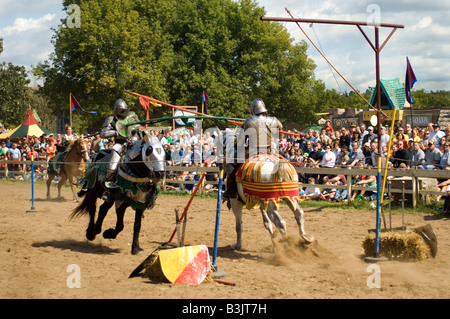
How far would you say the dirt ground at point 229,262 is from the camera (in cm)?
671

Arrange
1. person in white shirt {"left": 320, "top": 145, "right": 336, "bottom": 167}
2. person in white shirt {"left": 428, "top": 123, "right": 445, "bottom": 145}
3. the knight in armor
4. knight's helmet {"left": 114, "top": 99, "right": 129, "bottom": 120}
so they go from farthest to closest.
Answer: person in white shirt {"left": 320, "top": 145, "right": 336, "bottom": 167} → person in white shirt {"left": 428, "top": 123, "right": 445, "bottom": 145} → knight's helmet {"left": 114, "top": 99, "right": 129, "bottom": 120} → the knight in armor

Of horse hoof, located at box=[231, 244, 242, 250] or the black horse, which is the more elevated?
the black horse

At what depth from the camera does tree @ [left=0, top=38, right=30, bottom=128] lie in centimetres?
4553

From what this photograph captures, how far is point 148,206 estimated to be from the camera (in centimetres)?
941

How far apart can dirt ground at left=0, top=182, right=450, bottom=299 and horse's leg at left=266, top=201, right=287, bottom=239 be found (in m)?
0.49

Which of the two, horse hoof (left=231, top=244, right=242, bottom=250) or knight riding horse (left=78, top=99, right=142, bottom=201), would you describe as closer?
knight riding horse (left=78, top=99, right=142, bottom=201)

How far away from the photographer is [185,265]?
7.15 metres

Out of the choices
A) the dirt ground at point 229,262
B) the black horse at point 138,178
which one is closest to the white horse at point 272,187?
the dirt ground at point 229,262

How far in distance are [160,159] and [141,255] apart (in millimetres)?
1675

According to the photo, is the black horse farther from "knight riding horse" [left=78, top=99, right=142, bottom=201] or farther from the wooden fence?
the wooden fence

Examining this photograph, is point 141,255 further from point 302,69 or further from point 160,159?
point 302,69

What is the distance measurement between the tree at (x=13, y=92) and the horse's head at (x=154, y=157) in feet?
133

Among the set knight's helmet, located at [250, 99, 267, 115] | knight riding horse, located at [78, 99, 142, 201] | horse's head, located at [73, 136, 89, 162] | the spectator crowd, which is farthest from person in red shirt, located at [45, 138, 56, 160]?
knight's helmet, located at [250, 99, 267, 115]

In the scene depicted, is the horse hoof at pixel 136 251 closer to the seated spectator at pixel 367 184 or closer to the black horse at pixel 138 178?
the black horse at pixel 138 178
